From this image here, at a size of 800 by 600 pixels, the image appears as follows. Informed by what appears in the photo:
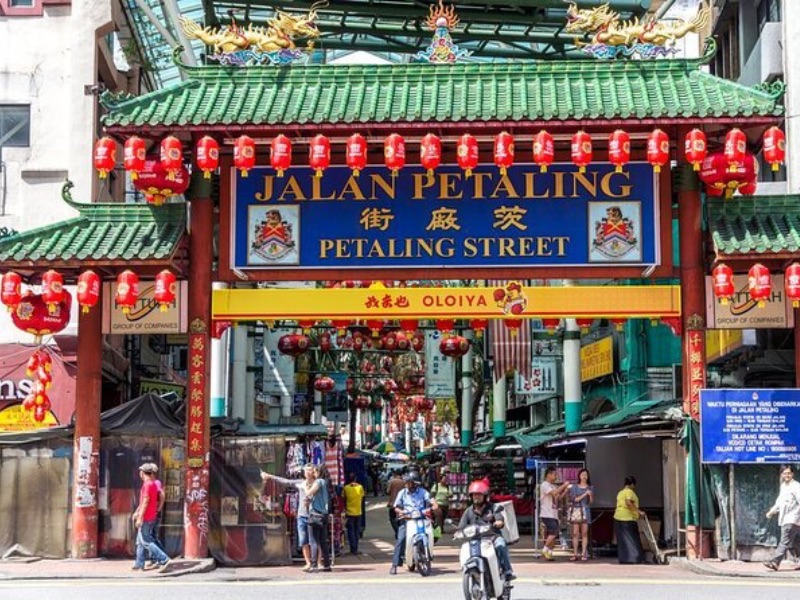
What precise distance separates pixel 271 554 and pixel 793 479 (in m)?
8.85

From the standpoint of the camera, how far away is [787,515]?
61.9 feet

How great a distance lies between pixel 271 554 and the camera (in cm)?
2064

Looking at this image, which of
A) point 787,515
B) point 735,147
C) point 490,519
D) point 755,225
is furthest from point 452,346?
point 490,519

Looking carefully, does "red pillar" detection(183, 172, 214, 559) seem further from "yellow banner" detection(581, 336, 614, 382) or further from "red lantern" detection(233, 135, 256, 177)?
"yellow banner" detection(581, 336, 614, 382)

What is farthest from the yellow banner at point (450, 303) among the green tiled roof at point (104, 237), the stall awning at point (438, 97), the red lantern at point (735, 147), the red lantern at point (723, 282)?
the stall awning at point (438, 97)

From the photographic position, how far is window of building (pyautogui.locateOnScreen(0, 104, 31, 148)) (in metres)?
28.7

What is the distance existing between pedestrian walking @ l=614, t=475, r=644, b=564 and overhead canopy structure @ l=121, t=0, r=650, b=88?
19.9 metres

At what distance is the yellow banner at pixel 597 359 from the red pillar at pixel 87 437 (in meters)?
20.1

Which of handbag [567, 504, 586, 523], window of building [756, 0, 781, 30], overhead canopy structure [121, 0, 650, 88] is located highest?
overhead canopy structure [121, 0, 650, 88]

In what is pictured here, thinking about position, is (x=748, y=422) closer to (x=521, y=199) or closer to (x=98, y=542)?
(x=521, y=199)

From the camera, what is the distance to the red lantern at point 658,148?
19422 mm

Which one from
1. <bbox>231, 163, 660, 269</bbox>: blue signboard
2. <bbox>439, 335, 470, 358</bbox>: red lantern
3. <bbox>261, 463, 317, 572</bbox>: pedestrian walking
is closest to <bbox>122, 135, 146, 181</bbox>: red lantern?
<bbox>231, 163, 660, 269</bbox>: blue signboard

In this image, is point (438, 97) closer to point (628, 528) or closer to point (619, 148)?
point (619, 148)

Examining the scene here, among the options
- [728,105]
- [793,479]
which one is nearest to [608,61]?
[728,105]
